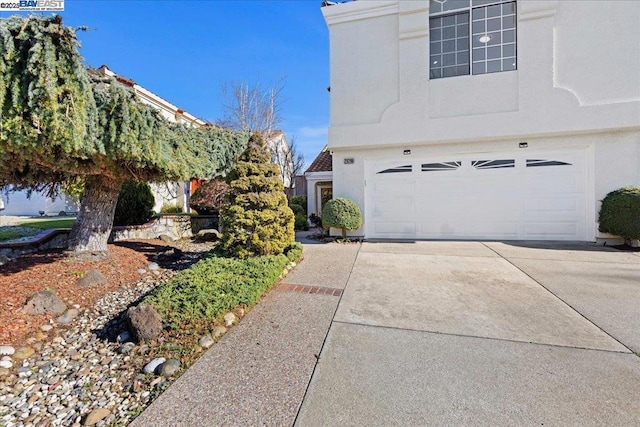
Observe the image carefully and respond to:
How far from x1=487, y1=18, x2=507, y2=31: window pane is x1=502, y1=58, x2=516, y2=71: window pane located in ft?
3.38

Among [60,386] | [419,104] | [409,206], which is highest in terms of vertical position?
[419,104]

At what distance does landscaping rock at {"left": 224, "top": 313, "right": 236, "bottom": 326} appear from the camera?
11.3ft

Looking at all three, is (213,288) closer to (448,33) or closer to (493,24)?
(448,33)

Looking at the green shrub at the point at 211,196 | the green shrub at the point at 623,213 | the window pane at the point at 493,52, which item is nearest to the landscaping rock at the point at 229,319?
the green shrub at the point at 211,196

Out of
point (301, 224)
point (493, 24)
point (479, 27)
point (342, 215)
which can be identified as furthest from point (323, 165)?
point (493, 24)

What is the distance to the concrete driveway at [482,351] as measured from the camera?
2.08 metres

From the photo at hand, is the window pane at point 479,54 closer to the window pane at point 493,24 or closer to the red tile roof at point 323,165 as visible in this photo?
the window pane at point 493,24

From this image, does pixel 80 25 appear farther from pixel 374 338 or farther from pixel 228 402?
pixel 374 338

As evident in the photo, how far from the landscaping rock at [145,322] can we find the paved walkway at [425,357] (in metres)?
0.77

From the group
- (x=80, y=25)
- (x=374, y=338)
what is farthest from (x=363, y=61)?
Answer: (x=374, y=338)

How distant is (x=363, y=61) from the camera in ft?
29.9

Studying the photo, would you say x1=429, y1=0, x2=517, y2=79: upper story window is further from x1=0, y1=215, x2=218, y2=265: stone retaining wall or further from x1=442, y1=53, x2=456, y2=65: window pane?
x1=0, y1=215, x2=218, y2=265: stone retaining wall

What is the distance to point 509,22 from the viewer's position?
8.27 meters

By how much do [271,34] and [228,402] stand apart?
12257 millimetres
